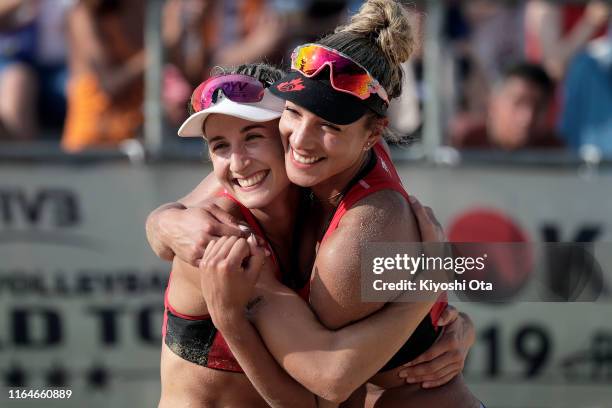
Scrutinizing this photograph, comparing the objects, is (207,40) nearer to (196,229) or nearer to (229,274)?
(196,229)

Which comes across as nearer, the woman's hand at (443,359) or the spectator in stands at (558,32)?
the woman's hand at (443,359)

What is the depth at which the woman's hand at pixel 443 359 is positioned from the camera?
3789mm

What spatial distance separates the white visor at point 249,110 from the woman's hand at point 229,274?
42cm

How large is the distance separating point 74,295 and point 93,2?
176cm

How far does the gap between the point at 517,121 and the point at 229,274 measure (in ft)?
11.6

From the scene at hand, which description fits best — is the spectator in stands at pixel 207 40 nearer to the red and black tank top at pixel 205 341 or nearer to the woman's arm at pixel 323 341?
the red and black tank top at pixel 205 341

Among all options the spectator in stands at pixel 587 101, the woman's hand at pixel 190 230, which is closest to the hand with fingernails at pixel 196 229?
the woman's hand at pixel 190 230

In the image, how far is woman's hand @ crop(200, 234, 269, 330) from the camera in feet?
11.0

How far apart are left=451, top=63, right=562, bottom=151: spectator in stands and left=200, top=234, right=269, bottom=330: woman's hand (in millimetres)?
3203

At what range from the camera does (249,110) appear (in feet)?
11.6

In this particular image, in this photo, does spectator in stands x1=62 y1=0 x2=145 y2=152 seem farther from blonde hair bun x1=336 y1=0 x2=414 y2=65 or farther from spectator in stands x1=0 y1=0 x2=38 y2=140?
blonde hair bun x1=336 y1=0 x2=414 y2=65

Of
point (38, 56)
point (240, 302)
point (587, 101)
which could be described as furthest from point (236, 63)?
point (240, 302)

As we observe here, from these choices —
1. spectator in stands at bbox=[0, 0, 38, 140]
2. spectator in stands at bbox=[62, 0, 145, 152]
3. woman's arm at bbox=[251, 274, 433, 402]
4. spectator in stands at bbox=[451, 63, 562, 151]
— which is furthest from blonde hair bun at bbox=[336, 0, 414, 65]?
spectator in stands at bbox=[0, 0, 38, 140]

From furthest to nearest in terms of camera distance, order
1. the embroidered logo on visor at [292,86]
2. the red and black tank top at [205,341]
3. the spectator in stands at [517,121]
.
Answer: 1. the spectator in stands at [517,121]
2. the red and black tank top at [205,341]
3. the embroidered logo on visor at [292,86]
